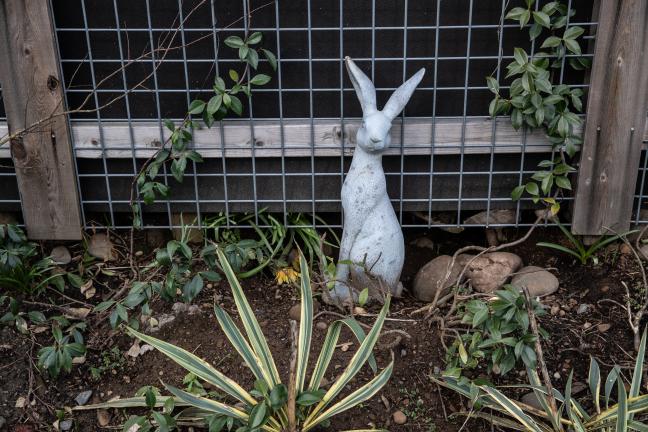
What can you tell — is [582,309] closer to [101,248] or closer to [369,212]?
[369,212]

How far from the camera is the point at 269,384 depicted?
271 cm

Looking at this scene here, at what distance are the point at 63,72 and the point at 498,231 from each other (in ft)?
7.61

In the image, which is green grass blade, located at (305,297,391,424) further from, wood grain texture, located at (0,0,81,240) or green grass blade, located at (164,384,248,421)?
wood grain texture, located at (0,0,81,240)

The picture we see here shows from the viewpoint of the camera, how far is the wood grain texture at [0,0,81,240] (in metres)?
3.30

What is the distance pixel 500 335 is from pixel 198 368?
115 centimetres

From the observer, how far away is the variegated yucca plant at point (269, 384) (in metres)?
2.61

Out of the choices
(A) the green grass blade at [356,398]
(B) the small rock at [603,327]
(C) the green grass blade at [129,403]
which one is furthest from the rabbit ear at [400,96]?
(C) the green grass blade at [129,403]

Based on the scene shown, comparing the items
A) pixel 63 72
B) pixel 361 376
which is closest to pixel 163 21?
pixel 63 72

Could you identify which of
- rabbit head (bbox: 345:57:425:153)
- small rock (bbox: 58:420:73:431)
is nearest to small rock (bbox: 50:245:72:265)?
small rock (bbox: 58:420:73:431)

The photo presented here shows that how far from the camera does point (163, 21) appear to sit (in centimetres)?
348

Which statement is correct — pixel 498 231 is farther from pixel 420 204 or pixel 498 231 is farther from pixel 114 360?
pixel 114 360

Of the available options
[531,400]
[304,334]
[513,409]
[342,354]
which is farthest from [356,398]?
[531,400]

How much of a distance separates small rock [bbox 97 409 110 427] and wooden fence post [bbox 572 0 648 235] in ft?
7.61

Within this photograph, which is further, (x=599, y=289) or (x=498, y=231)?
(x=498, y=231)
